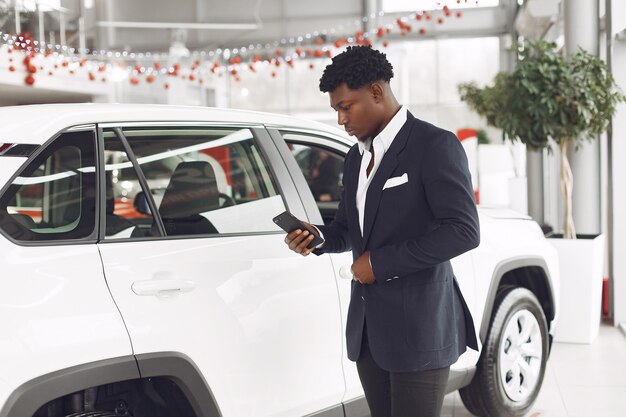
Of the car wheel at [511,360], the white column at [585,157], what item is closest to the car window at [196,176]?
the car wheel at [511,360]

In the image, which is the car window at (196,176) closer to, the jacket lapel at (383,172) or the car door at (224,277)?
the car door at (224,277)

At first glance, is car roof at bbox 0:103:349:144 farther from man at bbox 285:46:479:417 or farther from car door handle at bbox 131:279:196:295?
man at bbox 285:46:479:417

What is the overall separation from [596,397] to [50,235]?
345 centimetres

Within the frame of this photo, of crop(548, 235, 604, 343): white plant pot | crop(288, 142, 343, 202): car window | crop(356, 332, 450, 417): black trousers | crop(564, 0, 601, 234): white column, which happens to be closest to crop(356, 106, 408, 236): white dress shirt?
crop(356, 332, 450, 417): black trousers

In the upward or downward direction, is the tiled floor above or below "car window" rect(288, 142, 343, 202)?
below

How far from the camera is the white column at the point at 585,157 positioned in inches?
263

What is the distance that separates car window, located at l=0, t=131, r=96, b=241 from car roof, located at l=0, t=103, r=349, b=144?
0.04m

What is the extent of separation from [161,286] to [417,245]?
27.8 inches

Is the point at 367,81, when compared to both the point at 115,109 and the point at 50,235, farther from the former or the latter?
the point at 50,235

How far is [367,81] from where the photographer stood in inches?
82.7

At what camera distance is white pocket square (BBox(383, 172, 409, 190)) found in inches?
83.4

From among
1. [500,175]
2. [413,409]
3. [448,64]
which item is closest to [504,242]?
[413,409]

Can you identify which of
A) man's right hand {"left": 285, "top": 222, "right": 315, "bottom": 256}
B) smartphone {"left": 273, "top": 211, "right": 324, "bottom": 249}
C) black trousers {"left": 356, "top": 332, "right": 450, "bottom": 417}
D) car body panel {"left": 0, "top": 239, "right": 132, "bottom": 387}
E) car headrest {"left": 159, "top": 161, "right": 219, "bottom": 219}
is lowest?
black trousers {"left": 356, "top": 332, "right": 450, "bottom": 417}

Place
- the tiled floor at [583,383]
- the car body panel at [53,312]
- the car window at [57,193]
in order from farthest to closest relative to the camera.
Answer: the tiled floor at [583,383], the car window at [57,193], the car body panel at [53,312]
